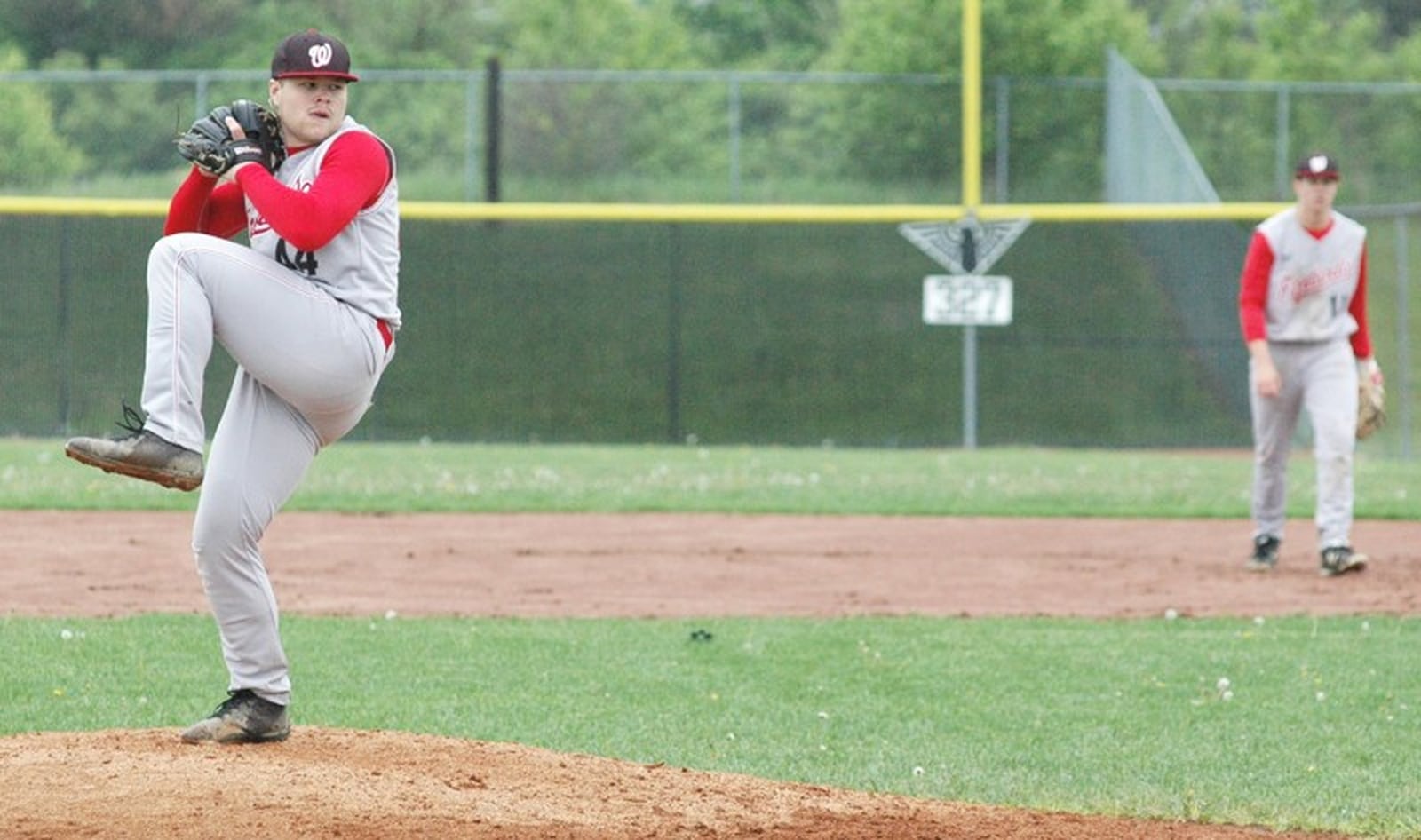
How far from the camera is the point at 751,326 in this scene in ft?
69.7

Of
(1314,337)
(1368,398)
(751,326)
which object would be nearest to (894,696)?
(1314,337)

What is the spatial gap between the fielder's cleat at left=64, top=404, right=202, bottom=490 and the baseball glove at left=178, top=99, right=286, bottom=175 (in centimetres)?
66

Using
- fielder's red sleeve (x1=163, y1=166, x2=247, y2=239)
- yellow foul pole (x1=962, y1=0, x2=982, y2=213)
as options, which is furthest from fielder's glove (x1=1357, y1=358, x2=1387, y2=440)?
yellow foul pole (x1=962, y1=0, x2=982, y2=213)

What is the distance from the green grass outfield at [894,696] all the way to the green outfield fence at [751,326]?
1147cm

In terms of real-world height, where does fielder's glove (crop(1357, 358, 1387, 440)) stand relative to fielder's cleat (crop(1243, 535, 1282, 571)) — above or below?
above

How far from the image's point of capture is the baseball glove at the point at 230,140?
17.4ft

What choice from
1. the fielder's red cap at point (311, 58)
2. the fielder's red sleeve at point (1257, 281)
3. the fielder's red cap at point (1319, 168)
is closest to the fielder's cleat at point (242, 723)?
the fielder's red cap at point (311, 58)

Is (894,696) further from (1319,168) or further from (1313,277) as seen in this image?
(1319,168)

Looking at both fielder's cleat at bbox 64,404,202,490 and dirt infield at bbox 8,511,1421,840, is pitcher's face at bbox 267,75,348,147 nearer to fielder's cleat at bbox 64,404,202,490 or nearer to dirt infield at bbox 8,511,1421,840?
fielder's cleat at bbox 64,404,202,490

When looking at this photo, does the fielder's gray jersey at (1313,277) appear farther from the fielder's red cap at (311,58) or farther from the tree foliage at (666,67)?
the tree foliage at (666,67)

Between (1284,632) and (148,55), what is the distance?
89.5 ft

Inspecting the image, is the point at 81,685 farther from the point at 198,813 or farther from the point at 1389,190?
the point at 1389,190

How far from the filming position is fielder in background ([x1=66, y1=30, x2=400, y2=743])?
5215 mm

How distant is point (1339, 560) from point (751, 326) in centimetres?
1108
